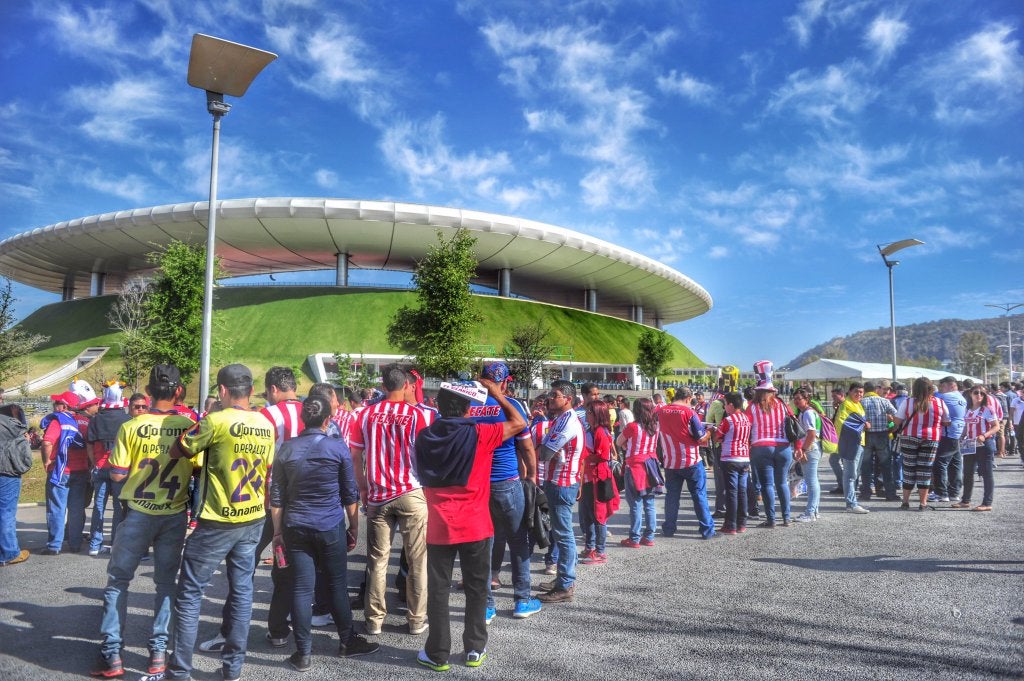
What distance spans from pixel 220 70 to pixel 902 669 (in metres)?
10.3

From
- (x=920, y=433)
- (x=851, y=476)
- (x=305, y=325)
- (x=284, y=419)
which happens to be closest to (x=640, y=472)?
(x=851, y=476)

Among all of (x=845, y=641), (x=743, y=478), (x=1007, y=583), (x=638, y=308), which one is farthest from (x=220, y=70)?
(x=638, y=308)

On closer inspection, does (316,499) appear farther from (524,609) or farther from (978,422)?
(978,422)

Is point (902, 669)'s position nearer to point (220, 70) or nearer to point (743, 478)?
point (743, 478)

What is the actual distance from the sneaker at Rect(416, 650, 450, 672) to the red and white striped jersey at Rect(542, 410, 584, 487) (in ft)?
6.11

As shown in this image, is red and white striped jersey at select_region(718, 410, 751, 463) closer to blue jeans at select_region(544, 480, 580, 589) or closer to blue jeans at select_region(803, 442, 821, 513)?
blue jeans at select_region(803, 442, 821, 513)

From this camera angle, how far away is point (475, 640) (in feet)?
12.2

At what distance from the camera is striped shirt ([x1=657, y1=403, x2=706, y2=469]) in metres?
6.96

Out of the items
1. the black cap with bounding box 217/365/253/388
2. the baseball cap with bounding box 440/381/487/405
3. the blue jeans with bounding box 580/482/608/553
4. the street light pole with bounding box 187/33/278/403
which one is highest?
the street light pole with bounding box 187/33/278/403

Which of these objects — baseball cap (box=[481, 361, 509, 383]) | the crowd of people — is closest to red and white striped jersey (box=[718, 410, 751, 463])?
the crowd of people

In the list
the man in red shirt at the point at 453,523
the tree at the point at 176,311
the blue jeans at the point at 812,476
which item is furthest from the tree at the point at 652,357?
the man in red shirt at the point at 453,523

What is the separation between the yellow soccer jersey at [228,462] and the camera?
3.55 m

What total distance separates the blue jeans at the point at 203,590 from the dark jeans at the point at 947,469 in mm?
8976

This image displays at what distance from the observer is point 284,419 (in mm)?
4602
